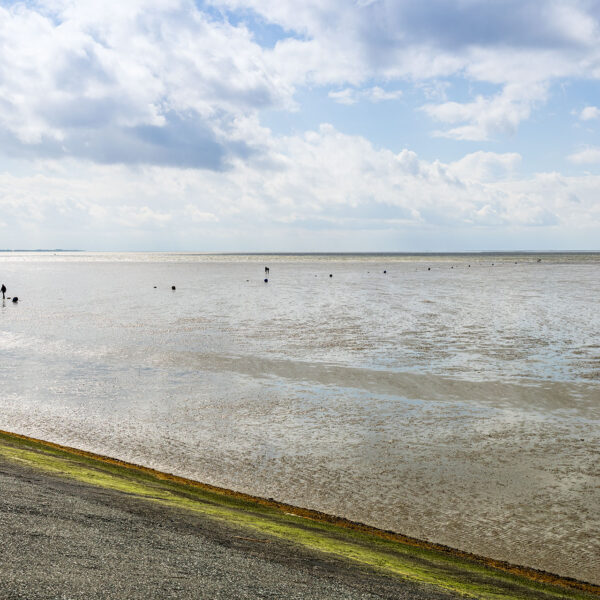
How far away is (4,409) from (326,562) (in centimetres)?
1470

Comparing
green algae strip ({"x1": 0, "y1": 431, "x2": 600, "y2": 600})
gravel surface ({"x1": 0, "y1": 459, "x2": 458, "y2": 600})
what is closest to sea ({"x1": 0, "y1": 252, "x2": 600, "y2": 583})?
green algae strip ({"x1": 0, "y1": 431, "x2": 600, "y2": 600})

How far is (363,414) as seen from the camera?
1839 cm

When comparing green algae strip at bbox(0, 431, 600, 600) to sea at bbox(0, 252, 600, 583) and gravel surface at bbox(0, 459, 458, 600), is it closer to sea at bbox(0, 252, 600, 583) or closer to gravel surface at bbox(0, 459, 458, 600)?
gravel surface at bbox(0, 459, 458, 600)

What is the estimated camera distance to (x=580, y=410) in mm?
18625

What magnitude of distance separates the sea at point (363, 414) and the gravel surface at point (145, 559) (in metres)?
3.63

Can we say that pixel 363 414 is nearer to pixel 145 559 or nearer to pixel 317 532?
pixel 317 532

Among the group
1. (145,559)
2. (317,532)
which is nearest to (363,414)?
(317,532)

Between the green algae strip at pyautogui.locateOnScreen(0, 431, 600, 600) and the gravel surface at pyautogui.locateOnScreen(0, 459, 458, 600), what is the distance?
0.55 m

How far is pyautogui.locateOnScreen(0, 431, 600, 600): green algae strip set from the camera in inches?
331

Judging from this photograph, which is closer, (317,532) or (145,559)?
(145,559)

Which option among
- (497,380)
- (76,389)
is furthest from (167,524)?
(497,380)

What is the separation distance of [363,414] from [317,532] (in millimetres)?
8505

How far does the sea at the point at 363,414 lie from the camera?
11914 mm

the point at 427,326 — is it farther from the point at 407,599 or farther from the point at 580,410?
the point at 407,599
